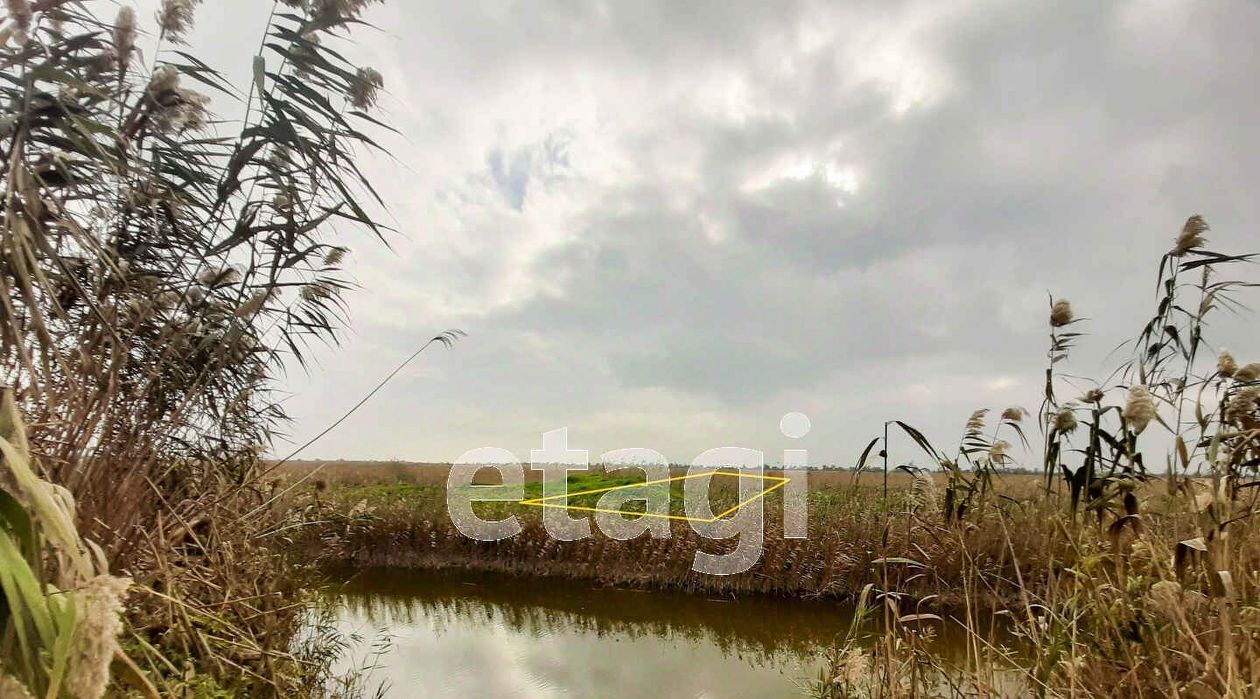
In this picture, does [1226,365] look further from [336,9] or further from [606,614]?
[606,614]

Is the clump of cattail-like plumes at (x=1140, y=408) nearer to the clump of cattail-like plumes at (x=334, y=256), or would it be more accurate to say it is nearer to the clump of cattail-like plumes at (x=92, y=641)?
the clump of cattail-like plumes at (x=92, y=641)

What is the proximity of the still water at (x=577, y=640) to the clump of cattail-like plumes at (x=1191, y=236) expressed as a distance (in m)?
4.15

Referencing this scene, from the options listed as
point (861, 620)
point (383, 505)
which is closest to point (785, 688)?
point (861, 620)

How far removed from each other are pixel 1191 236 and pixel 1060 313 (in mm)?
476

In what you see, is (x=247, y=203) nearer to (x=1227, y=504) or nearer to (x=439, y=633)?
(x=1227, y=504)

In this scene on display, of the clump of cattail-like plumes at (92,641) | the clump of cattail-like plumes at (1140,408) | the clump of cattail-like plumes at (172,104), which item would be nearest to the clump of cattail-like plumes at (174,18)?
the clump of cattail-like plumes at (172,104)

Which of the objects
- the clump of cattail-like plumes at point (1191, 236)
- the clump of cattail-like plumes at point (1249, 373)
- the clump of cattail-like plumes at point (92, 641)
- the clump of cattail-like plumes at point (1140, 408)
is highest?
the clump of cattail-like plumes at point (1191, 236)

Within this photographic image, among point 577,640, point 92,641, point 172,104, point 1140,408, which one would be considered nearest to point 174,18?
point 172,104

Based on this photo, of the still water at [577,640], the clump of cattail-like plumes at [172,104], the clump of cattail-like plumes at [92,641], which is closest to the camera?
the clump of cattail-like plumes at [92,641]

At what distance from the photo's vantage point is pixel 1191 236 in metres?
2.25

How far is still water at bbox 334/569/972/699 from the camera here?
17.3ft

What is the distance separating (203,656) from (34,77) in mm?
2375

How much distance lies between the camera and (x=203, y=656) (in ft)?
9.05

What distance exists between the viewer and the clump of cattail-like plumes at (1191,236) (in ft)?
7.36
